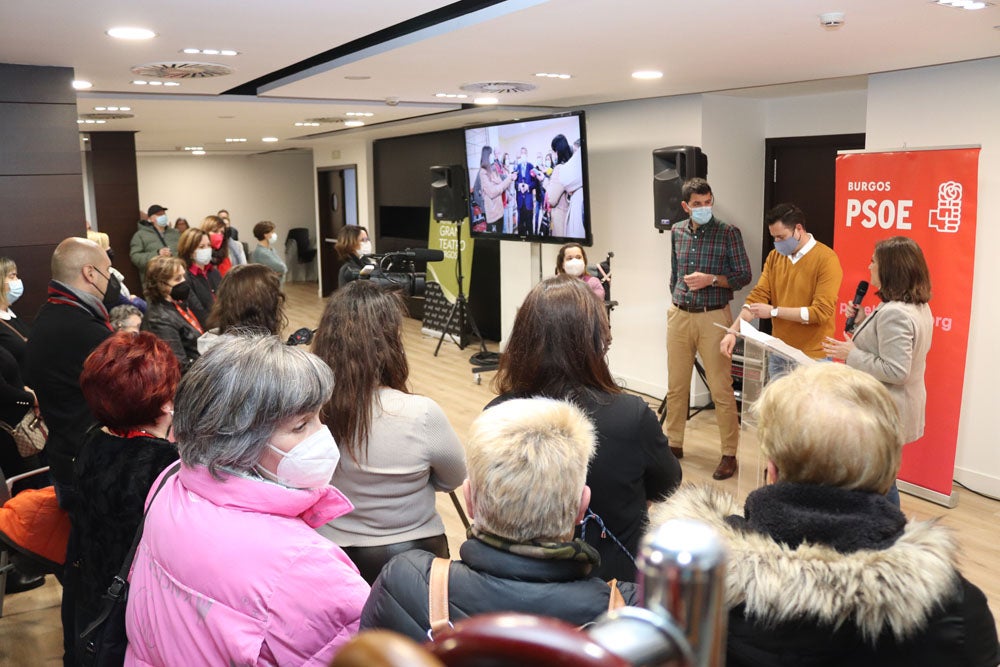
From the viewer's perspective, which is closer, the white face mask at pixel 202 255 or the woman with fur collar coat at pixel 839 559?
the woman with fur collar coat at pixel 839 559

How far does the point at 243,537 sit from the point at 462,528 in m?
2.95

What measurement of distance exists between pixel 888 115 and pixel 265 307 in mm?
3925

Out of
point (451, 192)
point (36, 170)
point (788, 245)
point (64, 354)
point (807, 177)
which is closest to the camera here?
point (64, 354)

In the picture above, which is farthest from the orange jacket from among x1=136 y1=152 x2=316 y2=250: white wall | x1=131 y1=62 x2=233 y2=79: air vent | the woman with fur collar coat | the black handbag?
x1=136 y1=152 x2=316 y2=250: white wall

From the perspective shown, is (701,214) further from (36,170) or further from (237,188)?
(237,188)

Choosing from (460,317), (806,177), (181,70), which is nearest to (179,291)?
(181,70)

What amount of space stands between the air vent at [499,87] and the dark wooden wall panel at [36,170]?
8.26 ft

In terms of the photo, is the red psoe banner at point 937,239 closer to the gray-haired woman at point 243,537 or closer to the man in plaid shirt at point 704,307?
the man in plaid shirt at point 704,307

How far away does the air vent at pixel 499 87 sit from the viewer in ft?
18.1

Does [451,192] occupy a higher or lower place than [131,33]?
lower

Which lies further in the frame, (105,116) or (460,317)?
(460,317)

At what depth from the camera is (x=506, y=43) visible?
390cm

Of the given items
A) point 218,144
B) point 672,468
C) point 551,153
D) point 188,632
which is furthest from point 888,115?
point 218,144

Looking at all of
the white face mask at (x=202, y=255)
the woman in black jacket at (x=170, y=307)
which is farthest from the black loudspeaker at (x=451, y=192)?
the woman in black jacket at (x=170, y=307)
